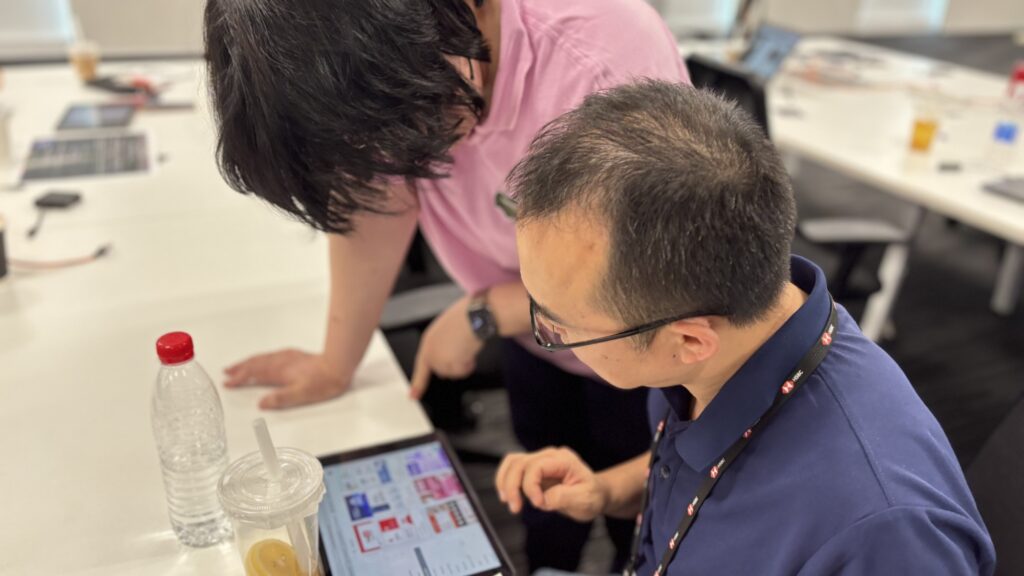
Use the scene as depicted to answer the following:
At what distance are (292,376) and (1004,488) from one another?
3.15 feet

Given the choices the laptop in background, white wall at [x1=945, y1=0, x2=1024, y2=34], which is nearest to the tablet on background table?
the laptop in background

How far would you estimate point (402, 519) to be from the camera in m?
1.00

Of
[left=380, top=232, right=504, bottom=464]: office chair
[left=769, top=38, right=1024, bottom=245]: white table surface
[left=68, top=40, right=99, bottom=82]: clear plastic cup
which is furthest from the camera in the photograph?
[left=68, top=40, right=99, bottom=82]: clear plastic cup

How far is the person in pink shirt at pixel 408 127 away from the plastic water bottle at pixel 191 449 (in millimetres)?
182

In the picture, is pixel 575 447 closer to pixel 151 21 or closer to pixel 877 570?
pixel 877 570

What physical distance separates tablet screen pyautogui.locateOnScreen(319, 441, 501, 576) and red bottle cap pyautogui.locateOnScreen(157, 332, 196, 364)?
26 cm

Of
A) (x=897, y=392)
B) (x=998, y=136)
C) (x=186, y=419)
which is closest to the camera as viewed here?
(x=897, y=392)

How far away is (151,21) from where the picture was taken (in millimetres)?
4746

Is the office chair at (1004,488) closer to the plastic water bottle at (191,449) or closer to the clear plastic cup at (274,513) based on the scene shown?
the clear plastic cup at (274,513)

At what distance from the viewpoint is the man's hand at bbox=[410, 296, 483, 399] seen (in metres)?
1.27

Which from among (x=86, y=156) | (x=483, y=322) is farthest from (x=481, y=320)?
(x=86, y=156)

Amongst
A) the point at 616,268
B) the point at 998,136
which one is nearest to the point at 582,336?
the point at 616,268

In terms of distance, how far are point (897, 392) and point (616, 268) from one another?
30 centimetres

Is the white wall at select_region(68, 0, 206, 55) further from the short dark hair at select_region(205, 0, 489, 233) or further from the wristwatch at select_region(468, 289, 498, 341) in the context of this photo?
the short dark hair at select_region(205, 0, 489, 233)
